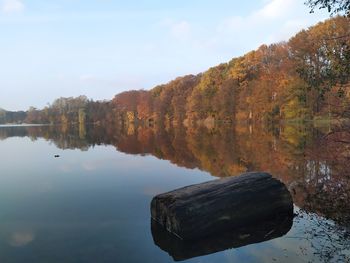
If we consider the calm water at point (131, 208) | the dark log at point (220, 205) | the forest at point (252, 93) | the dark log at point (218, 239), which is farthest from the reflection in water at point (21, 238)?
the forest at point (252, 93)

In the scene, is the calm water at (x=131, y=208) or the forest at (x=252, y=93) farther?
the forest at (x=252, y=93)

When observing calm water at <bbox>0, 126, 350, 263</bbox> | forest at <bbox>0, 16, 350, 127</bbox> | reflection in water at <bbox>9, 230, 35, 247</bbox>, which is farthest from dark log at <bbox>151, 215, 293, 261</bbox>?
forest at <bbox>0, 16, 350, 127</bbox>

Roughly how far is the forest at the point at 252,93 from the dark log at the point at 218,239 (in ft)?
11.4

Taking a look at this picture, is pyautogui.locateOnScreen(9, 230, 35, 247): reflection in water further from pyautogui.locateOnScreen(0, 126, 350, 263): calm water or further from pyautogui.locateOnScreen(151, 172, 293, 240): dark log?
pyautogui.locateOnScreen(151, 172, 293, 240): dark log

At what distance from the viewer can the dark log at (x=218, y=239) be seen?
7.33 meters

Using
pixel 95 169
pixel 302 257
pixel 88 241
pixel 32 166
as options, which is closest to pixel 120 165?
pixel 95 169

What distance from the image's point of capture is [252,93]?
66.9 m

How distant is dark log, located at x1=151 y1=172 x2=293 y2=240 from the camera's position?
791cm

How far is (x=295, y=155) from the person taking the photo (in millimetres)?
21109

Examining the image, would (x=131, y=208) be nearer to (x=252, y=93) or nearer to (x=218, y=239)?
(x=218, y=239)

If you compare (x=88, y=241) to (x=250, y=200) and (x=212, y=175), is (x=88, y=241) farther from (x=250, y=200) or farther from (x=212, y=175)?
(x=212, y=175)

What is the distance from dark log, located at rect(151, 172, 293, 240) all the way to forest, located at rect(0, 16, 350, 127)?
2900 mm

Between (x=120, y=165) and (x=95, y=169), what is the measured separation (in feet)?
6.11

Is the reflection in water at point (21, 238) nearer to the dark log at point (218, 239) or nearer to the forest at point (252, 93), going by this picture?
the dark log at point (218, 239)
